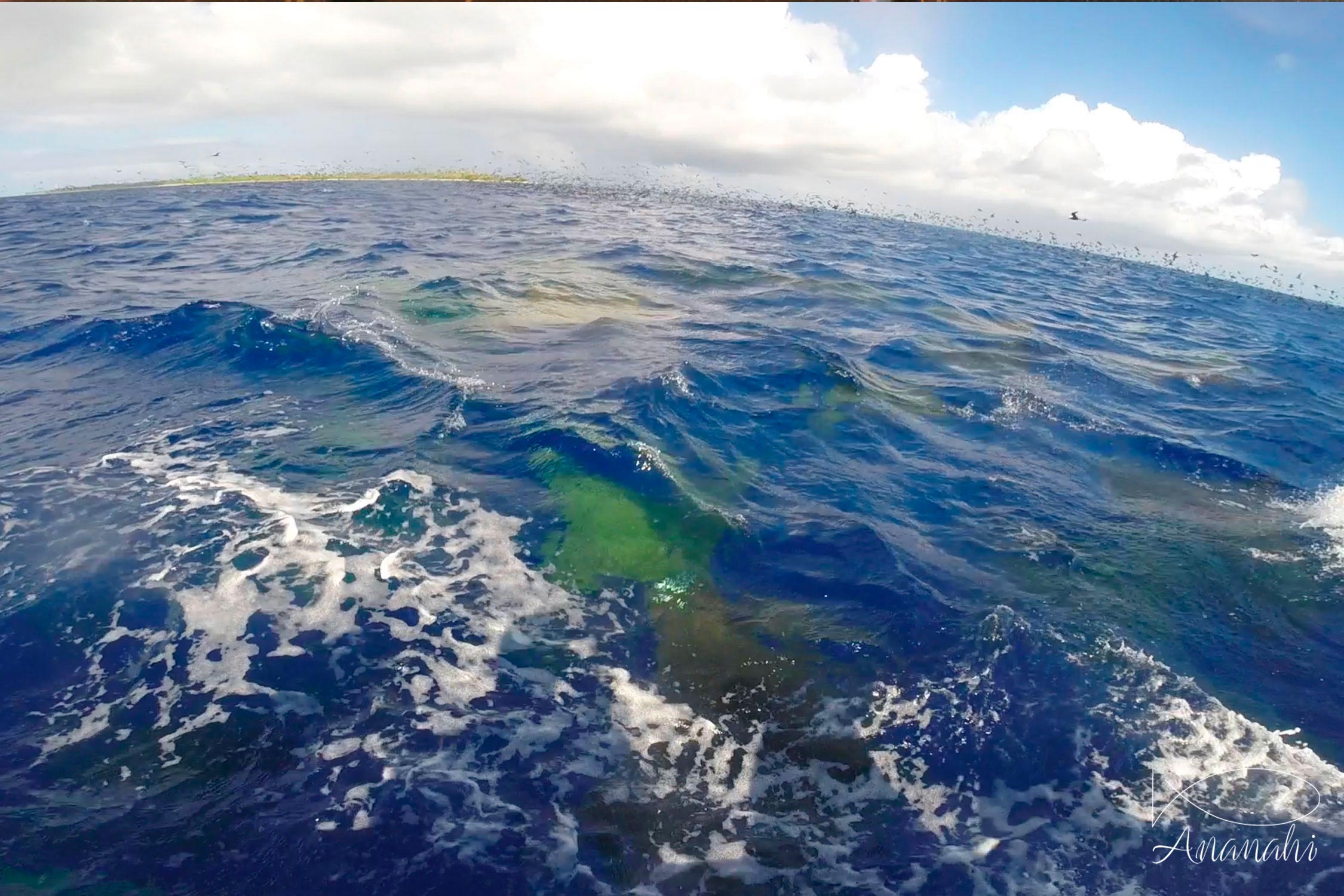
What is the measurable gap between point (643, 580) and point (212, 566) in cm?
768

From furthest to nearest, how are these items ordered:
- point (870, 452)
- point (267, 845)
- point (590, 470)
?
point (870, 452), point (590, 470), point (267, 845)

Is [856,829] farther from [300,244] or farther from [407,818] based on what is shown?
[300,244]

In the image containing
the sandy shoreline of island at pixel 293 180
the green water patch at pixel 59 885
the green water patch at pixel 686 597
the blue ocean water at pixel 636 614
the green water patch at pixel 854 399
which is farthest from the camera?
the sandy shoreline of island at pixel 293 180

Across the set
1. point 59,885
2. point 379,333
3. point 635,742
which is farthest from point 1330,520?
point 379,333

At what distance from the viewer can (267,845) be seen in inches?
296

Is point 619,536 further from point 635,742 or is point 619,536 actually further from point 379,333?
point 379,333

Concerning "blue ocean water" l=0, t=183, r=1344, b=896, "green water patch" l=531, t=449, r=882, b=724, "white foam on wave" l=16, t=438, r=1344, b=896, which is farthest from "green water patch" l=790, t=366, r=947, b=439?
"white foam on wave" l=16, t=438, r=1344, b=896

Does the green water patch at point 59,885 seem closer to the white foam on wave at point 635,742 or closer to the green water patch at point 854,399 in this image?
the white foam on wave at point 635,742

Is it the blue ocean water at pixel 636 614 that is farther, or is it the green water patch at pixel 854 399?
the green water patch at pixel 854 399

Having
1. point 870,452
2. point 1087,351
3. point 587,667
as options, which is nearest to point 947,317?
point 1087,351

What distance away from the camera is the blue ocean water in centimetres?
797

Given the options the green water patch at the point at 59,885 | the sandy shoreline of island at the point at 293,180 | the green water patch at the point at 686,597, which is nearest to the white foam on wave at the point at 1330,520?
the green water patch at the point at 686,597

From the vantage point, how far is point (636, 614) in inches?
452

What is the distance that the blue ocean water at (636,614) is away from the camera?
7.97 m
